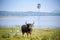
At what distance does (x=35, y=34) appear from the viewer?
2266 mm

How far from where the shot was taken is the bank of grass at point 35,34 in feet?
7.20

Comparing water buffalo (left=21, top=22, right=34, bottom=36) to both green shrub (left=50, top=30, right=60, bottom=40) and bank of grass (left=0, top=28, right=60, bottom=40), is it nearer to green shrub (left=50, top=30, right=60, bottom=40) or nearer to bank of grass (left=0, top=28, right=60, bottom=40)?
bank of grass (left=0, top=28, right=60, bottom=40)

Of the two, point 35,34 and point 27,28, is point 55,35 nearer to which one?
point 35,34

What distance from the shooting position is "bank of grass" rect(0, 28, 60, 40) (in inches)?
86.4

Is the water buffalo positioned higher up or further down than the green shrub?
higher up

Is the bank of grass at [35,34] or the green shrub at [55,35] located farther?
the green shrub at [55,35]

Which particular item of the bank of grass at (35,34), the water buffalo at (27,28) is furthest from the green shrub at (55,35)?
the water buffalo at (27,28)

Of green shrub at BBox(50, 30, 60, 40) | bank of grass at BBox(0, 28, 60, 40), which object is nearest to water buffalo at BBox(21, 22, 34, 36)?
bank of grass at BBox(0, 28, 60, 40)

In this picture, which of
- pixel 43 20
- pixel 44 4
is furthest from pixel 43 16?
pixel 44 4

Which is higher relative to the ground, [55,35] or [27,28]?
[27,28]

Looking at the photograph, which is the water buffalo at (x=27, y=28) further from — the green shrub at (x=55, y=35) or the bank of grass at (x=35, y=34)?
the green shrub at (x=55, y=35)

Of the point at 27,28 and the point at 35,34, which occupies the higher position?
the point at 27,28

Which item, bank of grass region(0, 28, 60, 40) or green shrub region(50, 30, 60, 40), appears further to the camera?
green shrub region(50, 30, 60, 40)

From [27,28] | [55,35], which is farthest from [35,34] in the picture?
[55,35]
